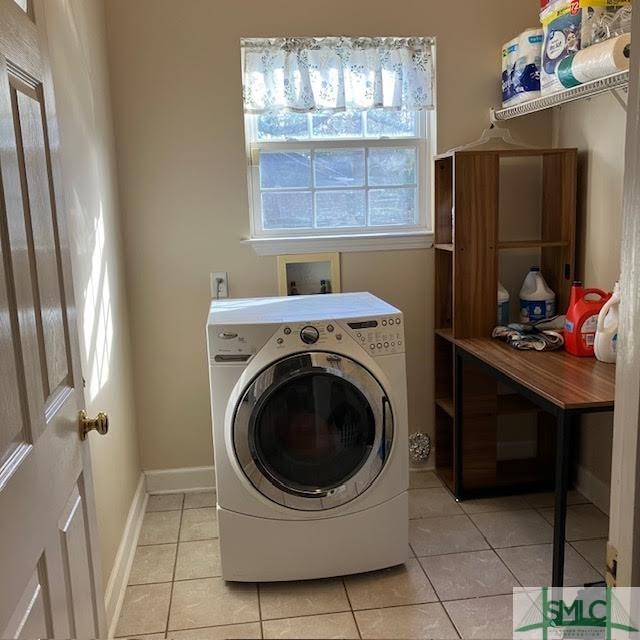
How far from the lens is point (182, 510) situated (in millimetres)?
3023

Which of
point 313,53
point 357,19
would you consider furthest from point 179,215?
point 357,19

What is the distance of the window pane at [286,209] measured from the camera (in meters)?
3.12

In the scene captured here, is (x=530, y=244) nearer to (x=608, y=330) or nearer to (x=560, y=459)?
(x=608, y=330)

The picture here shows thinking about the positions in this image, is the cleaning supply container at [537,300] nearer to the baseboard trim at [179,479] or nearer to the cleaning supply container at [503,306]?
the cleaning supply container at [503,306]

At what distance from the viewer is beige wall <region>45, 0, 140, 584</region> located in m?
2.03

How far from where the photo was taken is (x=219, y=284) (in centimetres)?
306

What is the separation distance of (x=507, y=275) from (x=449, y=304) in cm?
32

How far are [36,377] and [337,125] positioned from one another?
90.0 inches

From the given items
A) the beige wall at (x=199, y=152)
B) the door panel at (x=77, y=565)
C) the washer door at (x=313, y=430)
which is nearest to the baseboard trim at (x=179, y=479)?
the beige wall at (x=199, y=152)

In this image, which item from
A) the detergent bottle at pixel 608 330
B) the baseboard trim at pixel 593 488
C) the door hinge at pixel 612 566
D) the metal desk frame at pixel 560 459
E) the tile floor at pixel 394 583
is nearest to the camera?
the door hinge at pixel 612 566

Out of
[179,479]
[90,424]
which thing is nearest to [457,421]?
[179,479]

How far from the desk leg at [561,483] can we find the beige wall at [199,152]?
1.23m

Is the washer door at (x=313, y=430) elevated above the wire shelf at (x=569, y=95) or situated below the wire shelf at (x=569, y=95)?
below

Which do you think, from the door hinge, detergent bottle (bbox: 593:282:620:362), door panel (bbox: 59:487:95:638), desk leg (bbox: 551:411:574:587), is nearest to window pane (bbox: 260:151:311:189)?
detergent bottle (bbox: 593:282:620:362)
